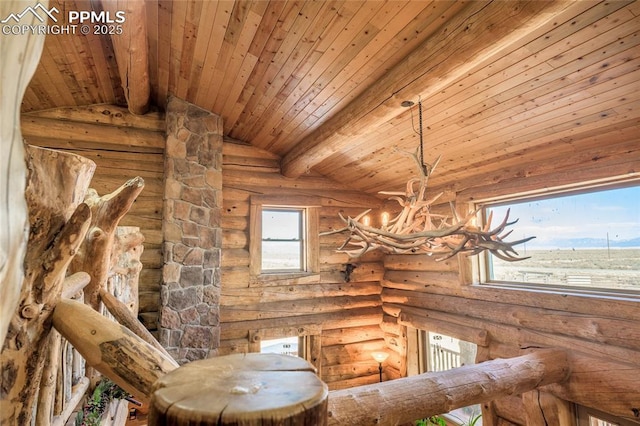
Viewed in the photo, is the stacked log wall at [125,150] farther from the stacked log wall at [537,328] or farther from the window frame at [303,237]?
the stacked log wall at [537,328]

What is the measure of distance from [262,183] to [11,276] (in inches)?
175

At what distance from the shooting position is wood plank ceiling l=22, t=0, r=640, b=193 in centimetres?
197

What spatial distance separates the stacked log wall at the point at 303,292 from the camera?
4473 mm

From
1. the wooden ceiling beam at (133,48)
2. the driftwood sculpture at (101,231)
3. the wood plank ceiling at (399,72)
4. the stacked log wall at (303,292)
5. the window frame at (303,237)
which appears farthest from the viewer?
the window frame at (303,237)

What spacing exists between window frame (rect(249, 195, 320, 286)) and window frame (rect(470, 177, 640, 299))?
2.11 meters

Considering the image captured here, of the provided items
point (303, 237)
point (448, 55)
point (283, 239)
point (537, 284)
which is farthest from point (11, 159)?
point (303, 237)

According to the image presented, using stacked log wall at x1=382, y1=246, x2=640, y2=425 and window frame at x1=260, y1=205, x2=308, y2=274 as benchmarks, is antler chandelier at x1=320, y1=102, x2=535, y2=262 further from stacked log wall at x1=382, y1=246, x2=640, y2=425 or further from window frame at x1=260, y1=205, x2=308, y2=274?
window frame at x1=260, y1=205, x2=308, y2=274

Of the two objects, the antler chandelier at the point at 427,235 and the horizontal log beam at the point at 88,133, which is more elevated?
the horizontal log beam at the point at 88,133

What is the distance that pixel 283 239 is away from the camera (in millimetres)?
4957

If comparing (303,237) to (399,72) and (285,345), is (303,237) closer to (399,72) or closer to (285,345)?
(285,345)

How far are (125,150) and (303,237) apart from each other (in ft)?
8.47

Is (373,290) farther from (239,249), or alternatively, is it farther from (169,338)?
(169,338)

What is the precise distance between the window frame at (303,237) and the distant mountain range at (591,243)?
9.15 ft

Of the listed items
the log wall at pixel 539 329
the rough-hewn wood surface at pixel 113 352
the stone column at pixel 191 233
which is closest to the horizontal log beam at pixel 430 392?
the log wall at pixel 539 329
